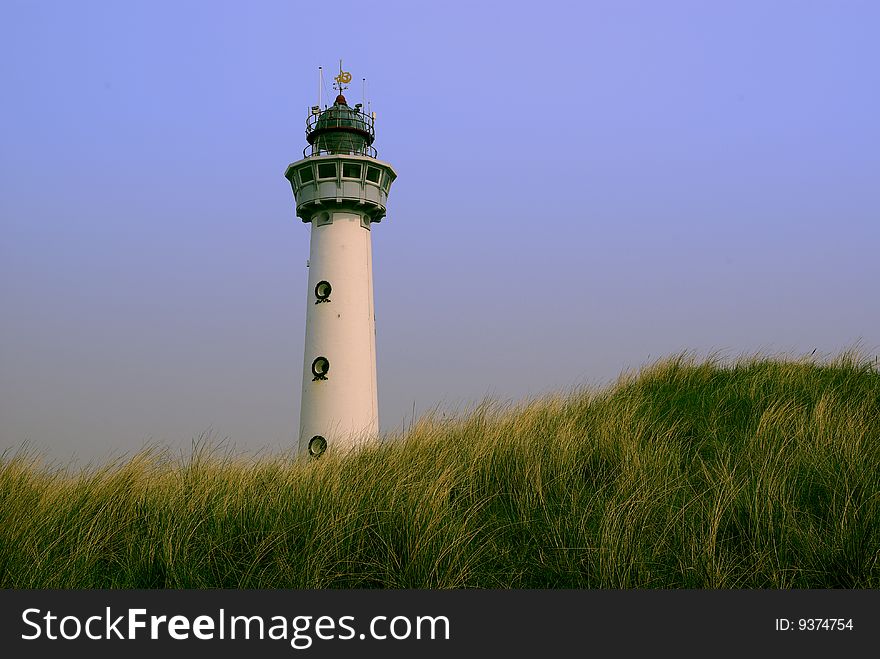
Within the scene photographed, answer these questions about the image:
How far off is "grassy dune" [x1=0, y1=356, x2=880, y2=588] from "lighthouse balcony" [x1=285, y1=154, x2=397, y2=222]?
1238 centimetres

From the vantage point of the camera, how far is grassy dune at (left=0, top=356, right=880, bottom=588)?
15.5 feet

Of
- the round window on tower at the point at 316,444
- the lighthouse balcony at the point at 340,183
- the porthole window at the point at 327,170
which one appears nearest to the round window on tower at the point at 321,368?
the round window on tower at the point at 316,444

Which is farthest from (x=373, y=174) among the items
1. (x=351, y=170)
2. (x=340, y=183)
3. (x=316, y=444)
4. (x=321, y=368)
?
(x=316, y=444)

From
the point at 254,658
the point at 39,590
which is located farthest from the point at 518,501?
the point at 39,590

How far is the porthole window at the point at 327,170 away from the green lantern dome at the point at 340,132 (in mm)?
858

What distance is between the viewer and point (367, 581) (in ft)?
15.8

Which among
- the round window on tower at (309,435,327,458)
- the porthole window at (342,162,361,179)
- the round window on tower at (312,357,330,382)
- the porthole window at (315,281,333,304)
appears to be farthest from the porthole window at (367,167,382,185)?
the round window on tower at (309,435,327,458)

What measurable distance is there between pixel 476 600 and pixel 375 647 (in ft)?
2.23

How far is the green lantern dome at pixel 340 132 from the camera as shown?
19.7m

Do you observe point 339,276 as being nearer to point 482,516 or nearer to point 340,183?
point 340,183

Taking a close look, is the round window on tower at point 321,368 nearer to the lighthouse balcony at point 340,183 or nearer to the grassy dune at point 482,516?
the lighthouse balcony at point 340,183

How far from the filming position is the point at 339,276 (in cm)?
1825

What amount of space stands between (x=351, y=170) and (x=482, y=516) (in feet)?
48.8

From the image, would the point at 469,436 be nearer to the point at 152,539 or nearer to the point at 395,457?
the point at 395,457
